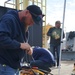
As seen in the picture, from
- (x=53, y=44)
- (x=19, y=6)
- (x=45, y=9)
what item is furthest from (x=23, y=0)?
(x=53, y=44)

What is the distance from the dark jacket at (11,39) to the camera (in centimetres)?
276

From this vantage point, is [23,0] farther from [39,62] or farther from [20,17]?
[20,17]

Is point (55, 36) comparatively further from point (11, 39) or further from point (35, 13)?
point (11, 39)

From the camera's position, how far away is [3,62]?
9.51 ft

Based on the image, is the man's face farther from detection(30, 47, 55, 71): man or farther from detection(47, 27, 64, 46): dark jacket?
detection(47, 27, 64, 46): dark jacket

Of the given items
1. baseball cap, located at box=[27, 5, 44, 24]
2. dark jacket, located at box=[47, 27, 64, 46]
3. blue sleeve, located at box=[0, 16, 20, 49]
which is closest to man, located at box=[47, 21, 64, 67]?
dark jacket, located at box=[47, 27, 64, 46]

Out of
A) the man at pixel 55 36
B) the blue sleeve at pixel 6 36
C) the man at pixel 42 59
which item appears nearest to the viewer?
the blue sleeve at pixel 6 36

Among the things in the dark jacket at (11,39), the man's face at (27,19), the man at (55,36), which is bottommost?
the man at (55,36)

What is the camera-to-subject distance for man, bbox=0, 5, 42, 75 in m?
2.77

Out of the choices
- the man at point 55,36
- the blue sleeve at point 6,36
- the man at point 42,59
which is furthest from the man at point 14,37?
the man at point 55,36

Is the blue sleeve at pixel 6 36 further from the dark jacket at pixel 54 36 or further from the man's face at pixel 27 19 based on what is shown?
the dark jacket at pixel 54 36

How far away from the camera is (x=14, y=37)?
114 inches

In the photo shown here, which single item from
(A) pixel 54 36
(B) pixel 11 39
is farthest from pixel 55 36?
(B) pixel 11 39

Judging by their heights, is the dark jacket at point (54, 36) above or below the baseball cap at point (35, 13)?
below
